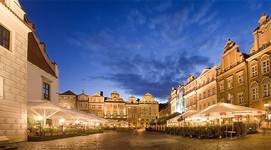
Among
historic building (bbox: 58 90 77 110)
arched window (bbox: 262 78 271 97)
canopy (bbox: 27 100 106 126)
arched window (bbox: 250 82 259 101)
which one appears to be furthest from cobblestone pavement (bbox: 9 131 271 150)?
historic building (bbox: 58 90 77 110)

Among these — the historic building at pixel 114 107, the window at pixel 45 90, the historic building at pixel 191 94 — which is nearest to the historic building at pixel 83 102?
the historic building at pixel 114 107

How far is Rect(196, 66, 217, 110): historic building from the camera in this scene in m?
54.6

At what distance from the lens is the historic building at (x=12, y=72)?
19.2 meters

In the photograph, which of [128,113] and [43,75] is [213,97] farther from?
[128,113]

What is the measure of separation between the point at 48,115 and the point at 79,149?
13.2 m

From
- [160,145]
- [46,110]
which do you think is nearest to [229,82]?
[46,110]

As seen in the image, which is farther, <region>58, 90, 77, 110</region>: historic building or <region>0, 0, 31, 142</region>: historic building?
<region>58, 90, 77, 110</region>: historic building

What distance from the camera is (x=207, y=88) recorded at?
58.0 meters

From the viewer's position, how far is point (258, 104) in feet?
124

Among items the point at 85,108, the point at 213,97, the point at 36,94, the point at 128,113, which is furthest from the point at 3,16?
the point at 128,113

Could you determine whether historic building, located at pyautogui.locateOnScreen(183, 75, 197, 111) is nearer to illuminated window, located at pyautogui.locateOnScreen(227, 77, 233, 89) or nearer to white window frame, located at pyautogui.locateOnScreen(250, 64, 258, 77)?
illuminated window, located at pyautogui.locateOnScreen(227, 77, 233, 89)

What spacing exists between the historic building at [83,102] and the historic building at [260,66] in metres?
79.5

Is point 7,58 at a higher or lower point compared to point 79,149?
higher

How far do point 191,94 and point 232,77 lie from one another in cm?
2539
